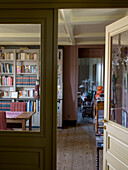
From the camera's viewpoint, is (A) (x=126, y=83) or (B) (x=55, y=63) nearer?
(B) (x=55, y=63)

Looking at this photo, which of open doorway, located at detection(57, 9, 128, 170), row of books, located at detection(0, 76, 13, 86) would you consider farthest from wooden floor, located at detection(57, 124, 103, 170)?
row of books, located at detection(0, 76, 13, 86)

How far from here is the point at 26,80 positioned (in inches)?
253

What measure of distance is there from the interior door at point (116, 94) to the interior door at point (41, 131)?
0.77 metres

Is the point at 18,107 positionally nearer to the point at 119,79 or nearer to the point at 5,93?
the point at 5,93

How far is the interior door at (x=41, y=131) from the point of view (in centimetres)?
237

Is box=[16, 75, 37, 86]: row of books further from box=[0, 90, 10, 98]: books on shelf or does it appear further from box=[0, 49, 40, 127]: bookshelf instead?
box=[0, 90, 10, 98]: books on shelf

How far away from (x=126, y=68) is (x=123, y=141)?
904mm

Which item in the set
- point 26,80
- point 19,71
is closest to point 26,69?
point 19,71

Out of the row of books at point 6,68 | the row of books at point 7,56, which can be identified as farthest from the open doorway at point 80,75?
the row of books at point 6,68

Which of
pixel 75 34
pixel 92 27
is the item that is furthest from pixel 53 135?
pixel 75 34

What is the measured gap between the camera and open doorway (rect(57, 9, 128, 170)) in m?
4.00

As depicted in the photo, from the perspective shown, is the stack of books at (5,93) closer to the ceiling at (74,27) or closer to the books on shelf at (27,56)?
the books on shelf at (27,56)

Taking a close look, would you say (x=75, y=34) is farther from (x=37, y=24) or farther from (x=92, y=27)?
(x=37, y=24)

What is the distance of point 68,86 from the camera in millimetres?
6973
